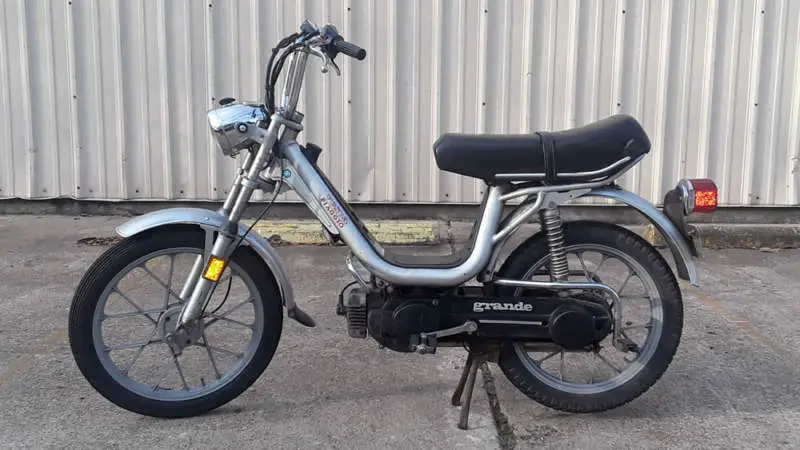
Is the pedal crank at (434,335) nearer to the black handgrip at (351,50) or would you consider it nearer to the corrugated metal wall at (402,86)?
the black handgrip at (351,50)

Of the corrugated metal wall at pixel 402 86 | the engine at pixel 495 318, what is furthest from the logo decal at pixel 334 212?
the corrugated metal wall at pixel 402 86

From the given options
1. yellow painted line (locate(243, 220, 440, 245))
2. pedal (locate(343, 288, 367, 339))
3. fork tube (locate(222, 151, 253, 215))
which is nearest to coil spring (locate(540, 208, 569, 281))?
pedal (locate(343, 288, 367, 339))

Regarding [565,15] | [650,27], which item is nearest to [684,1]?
[650,27]

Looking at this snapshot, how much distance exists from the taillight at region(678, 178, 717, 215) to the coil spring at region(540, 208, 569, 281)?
510 millimetres

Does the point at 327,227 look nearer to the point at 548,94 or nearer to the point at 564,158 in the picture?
the point at 564,158

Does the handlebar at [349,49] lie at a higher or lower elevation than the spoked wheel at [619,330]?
higher

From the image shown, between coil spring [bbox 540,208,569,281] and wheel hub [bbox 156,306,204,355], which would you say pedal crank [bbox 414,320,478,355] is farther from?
wheel hub [bbox 156,306,204,355]

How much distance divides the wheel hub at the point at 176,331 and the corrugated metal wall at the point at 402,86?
375 cm

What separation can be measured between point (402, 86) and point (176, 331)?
407cm

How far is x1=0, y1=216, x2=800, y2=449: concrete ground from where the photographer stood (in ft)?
10.4

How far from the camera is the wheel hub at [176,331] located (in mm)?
3256

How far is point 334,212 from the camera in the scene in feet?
10.6

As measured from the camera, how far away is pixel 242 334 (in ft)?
14.5

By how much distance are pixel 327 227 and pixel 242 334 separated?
143 centimetres
